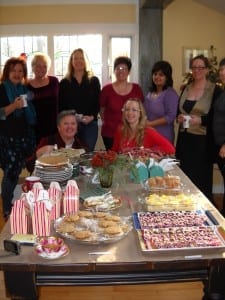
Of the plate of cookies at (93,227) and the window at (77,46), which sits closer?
the plate of cookies at (93,227)

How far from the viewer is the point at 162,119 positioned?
3156 millimetres

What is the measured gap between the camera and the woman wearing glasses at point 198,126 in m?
2.90

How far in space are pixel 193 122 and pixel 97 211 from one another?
153cm

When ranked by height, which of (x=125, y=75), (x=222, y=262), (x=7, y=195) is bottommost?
(x=7, y=195)

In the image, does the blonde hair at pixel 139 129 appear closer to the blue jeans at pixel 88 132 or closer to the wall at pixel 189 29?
the blue jeans at pixel 88 132

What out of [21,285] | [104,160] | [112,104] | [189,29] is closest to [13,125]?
[112,104]

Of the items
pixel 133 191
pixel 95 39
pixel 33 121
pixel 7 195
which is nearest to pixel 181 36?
pixel 95 39

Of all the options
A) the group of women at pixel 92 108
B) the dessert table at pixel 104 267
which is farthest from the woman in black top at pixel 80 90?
the dessert table at pixel 104 267

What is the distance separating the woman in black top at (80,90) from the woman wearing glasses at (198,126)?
73 cm

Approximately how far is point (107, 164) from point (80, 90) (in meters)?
1.39

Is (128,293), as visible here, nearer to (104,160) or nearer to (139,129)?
(104,160)

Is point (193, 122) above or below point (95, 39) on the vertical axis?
below

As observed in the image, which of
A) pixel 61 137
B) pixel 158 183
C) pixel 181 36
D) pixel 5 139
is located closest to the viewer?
pixel 158 183

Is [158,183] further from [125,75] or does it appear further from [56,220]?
[125,75]
